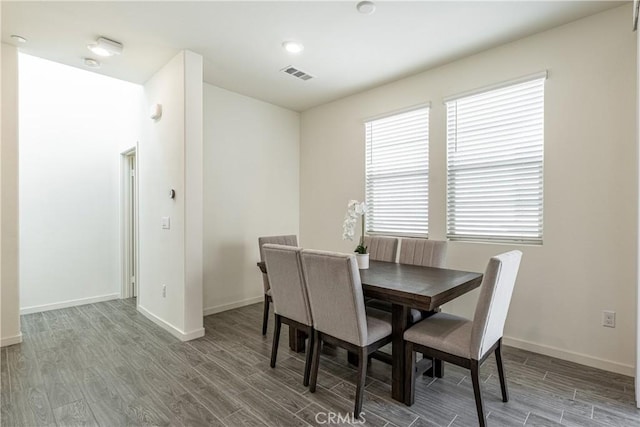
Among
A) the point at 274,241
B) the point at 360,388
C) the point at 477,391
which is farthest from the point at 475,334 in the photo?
the point at 274,241

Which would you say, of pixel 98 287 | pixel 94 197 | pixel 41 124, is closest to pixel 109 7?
pixel 41 124

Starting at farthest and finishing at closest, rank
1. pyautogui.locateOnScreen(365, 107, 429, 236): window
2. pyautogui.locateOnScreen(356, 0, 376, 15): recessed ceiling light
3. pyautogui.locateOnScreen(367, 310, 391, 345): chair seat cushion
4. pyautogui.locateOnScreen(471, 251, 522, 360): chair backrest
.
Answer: pyautogui.locateOnScreen(365, 107, 429, 236): window, pyautogui.locateOnScreen(356, 0, 376, 15): recessed ceiling light, pyautogui.locateOnScreen(367, 310, 391, 345): chair seat cushion, pyautogui.locateOnScreen(471, 251, 522, 360): chair backrest

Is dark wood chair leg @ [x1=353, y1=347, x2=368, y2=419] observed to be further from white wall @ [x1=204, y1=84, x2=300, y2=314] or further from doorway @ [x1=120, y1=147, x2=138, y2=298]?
doorway @ [x1=120, y1=147, x2=138, y2=298]

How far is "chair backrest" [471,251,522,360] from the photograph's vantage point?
1691 millimetres

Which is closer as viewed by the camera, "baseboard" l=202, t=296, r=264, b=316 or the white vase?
the white vase

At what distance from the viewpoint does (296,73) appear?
3.53m

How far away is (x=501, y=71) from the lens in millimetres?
2914

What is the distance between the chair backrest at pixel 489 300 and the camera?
1.69 meters

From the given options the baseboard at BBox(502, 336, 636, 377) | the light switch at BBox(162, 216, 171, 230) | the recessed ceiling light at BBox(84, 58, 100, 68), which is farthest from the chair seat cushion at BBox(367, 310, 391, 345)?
the recessed ceiling light at BBox(84, 58, 100, 68)

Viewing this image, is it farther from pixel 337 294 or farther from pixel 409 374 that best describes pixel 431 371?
pixel 337 294

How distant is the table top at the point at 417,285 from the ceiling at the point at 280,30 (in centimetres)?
201

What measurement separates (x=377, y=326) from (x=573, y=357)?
6.00ft

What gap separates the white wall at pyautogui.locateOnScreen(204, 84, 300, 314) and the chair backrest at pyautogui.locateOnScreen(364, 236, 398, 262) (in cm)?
180

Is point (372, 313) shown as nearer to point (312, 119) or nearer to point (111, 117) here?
point (312, 119)
